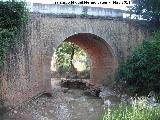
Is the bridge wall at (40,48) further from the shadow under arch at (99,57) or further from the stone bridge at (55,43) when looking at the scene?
the shadow under arch at (99,57)

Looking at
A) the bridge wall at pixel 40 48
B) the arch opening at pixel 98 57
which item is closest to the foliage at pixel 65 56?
the arch opening at pixel 98 57

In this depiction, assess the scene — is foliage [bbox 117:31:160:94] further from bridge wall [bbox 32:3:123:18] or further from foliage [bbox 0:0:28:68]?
foliage [bbox 0:0:28:68]

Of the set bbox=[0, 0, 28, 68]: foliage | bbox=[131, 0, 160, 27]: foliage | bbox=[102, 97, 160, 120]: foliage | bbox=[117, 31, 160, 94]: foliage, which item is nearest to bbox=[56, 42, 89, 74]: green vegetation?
bbox=[131, 0, 160, 27]: foliage

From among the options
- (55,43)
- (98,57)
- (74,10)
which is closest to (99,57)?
(98,57)

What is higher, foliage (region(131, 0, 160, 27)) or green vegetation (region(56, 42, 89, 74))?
foliage (region(131, 0, 160, 27))

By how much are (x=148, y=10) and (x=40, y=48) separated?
7.19m

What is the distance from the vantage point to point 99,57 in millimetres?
23969

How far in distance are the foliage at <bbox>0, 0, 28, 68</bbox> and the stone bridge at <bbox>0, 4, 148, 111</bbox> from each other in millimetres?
1066

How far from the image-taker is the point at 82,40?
934 inches

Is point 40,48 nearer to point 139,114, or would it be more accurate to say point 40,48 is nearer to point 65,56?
point 139,114

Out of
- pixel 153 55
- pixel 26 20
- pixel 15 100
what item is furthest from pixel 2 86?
pixel 153 55

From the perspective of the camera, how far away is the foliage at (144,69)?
1811 centimetres

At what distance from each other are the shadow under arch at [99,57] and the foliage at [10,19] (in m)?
5.50

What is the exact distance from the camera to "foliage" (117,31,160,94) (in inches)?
713
